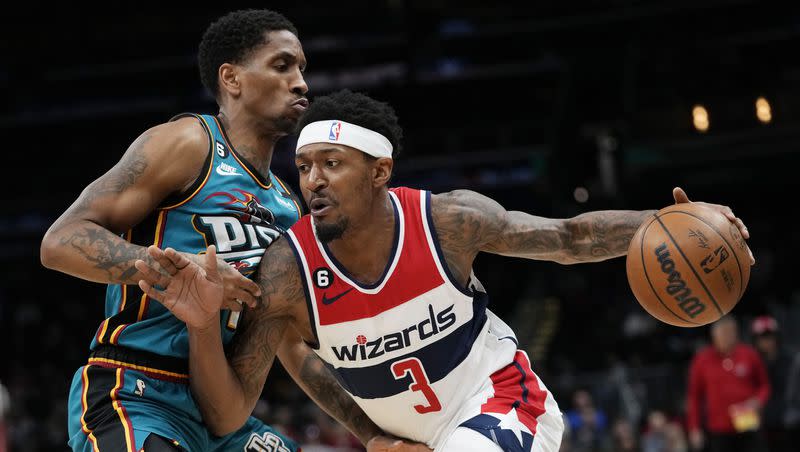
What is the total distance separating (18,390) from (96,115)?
15.9ft

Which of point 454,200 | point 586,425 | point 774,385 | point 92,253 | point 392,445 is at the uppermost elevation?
point 454,200

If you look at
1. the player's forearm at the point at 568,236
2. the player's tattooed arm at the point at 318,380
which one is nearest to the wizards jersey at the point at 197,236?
the player's tattooed arm at the point at 318,380

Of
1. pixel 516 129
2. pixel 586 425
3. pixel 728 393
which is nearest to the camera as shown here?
pixel 728 393

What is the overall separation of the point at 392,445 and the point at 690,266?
4.36 ft

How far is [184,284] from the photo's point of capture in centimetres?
322

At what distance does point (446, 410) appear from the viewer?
146 inches

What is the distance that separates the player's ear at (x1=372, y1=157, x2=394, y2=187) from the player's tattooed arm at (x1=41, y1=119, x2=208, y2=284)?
656 millimetres

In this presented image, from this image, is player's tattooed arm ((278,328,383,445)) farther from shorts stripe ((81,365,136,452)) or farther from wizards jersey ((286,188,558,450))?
shorts stripe ((81,365,136,452))

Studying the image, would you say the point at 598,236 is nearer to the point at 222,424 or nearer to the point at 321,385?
the point at 321,385

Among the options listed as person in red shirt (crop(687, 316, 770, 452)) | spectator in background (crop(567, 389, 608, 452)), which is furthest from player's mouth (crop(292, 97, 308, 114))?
spectator in background (crop(567, 389, 608, 452))

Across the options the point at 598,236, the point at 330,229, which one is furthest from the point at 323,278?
the point at 598,236

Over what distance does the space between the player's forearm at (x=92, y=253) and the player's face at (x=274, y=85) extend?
92 centimetres

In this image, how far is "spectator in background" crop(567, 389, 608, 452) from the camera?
10961 millimetres

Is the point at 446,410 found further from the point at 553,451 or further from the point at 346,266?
the point at 346,266
